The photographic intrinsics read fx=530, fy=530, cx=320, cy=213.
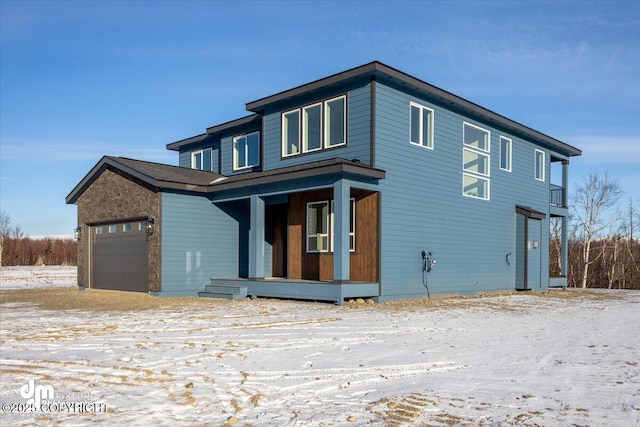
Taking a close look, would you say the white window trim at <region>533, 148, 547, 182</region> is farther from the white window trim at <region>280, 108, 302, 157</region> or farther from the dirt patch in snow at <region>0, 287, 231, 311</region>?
the dirt patch in snow at <region>0, 287, 231, 311</region>

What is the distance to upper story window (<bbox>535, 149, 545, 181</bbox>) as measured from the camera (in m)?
21.5

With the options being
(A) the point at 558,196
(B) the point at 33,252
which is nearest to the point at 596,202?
(A) the point at 558,196

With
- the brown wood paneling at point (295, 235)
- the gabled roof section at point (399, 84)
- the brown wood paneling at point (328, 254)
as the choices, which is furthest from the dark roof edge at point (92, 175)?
the brown wood paneling at point (328, 254)

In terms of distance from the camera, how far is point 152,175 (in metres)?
16.1

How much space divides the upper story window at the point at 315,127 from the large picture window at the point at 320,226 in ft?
5.58

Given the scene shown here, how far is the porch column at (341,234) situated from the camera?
13.1m

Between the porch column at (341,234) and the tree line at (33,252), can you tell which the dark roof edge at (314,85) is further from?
the tree line at (33,252)

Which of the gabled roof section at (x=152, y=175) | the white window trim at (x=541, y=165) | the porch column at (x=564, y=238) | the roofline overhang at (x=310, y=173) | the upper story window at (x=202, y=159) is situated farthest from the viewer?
the porch column at (x=564, y=238)

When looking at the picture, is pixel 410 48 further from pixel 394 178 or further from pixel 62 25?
pixel 62 25

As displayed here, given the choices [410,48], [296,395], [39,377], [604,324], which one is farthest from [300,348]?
[410,48]

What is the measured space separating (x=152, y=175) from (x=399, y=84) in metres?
7.80

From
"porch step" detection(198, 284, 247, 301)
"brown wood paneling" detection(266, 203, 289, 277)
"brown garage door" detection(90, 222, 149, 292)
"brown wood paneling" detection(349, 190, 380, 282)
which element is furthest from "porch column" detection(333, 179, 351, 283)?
"brown garage door" detection(90, 222, 149, 292)

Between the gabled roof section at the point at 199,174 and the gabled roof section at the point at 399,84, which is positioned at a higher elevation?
the gabled roof section at the point at 399,84

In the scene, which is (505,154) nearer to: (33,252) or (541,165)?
Result: (541,165)
